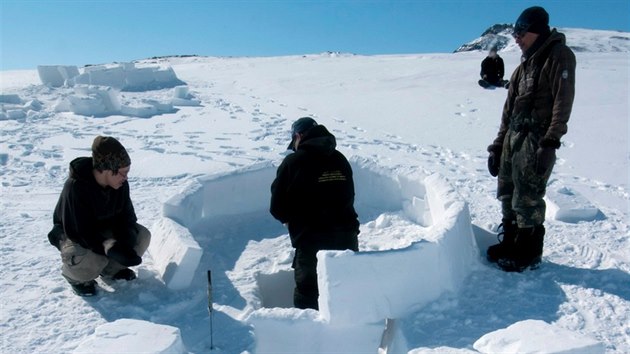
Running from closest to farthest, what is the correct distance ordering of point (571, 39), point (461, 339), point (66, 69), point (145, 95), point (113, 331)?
point (113, 331)
point (461, 339)
point (145, 95)
point (66, 69)
point (571, 39)

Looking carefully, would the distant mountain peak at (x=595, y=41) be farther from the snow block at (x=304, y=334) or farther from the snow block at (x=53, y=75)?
the snow block at (x=304, y=334)

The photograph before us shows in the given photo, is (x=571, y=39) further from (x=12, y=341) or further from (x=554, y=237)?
(x=12, y=341)

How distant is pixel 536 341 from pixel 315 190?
5.29 ft

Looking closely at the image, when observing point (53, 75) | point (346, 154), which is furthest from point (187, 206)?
point (53, 75)

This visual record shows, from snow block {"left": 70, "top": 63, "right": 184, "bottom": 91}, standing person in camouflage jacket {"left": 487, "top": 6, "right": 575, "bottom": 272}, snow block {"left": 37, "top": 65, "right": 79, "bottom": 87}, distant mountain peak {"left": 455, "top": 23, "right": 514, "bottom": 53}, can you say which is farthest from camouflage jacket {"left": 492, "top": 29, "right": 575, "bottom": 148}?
distant mountain peak {"left": 455, "top": 23, "right": 514, "bottom": 53}

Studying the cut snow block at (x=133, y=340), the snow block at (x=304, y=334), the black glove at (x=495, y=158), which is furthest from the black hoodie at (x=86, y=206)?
the black glove at (x=495, y=158)

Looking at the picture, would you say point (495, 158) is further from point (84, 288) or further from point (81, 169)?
point (84, 288)

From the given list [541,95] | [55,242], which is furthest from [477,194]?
[55,242]

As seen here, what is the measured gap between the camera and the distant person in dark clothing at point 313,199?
3.64m

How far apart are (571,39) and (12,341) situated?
39.2 m

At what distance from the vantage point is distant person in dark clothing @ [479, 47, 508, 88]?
11562 mm

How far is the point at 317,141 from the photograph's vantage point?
11.9 feet

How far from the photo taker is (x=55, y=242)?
3.68 metres

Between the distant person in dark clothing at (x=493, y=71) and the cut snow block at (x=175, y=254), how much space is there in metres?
9.04
